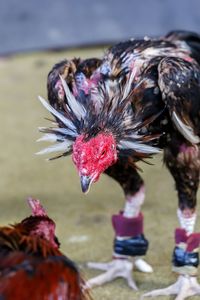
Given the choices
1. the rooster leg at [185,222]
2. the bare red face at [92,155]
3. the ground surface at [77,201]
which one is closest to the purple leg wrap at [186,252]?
the rooster leg at [185,222]

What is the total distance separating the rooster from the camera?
8.55ft

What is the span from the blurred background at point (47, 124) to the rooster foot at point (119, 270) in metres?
0.04

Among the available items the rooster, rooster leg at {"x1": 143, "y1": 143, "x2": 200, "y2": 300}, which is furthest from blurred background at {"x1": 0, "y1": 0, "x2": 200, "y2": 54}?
the rooster

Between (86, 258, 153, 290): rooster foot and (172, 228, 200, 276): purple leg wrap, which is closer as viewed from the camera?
(172, 228, 200, 276): purple leg wrap

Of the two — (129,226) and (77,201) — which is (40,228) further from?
(77,201)

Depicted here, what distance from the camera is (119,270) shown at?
4.06 m

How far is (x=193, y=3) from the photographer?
7602 millimetres

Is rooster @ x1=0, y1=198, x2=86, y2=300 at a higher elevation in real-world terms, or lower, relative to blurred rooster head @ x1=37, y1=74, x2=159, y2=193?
lower

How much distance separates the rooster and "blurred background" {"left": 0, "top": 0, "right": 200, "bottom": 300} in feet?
3.91

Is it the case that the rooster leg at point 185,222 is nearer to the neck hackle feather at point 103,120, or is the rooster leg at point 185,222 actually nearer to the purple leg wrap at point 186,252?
the purple leg wrap at point 186,252

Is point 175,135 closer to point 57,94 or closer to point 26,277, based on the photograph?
point 57,94

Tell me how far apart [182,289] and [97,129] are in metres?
1.01

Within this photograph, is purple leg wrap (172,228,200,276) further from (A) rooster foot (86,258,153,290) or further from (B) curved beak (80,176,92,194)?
(B) curved beak (80,176,92,194)

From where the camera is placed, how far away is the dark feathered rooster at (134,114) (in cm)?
330
